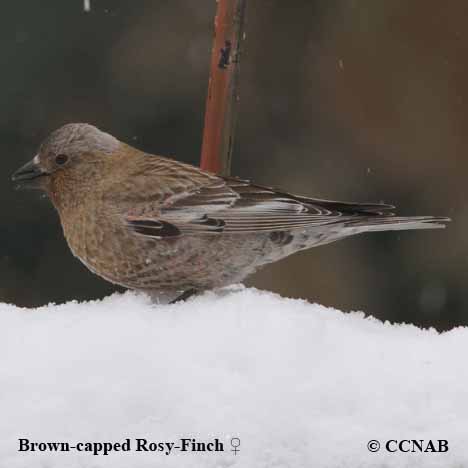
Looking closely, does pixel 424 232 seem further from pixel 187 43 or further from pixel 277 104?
pixel 187 43

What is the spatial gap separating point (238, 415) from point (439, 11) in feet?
13.9

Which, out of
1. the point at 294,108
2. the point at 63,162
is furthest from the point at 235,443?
the point at 294,108

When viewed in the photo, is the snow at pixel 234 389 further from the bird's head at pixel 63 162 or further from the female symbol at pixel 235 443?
the bird's head at pixel 63 162

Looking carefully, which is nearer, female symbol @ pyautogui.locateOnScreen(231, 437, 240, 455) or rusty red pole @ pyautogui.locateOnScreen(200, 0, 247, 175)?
female symbol @ pyautogui.locateOnScreen(231, 437, 240, 455)

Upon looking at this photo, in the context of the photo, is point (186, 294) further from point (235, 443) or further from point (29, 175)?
point (235, 443)

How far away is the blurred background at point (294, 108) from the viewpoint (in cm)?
630

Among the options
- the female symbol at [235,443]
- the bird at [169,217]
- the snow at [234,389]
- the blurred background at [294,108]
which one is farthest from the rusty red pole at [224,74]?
the blurred background at [294,108]

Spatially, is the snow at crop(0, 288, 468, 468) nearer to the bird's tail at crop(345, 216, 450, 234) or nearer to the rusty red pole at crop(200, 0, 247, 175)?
the rusty red pole at crop(200, 0, 247, 175)

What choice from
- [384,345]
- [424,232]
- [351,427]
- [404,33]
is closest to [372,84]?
[404,33]

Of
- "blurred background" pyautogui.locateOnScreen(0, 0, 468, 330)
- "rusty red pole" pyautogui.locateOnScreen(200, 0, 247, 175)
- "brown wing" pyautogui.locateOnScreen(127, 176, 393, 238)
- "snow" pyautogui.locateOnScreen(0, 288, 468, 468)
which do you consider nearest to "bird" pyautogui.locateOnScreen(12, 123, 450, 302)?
"brown wing" pyautogui.locateOnScreen(127, 176, 393, 238)

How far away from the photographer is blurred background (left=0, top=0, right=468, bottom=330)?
6305mm

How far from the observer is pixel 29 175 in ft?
15.3

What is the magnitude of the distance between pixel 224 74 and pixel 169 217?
2.60 ft

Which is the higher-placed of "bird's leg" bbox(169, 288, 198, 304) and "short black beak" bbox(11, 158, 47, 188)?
"short black beak" bbox(11, 158, 47, 188)
